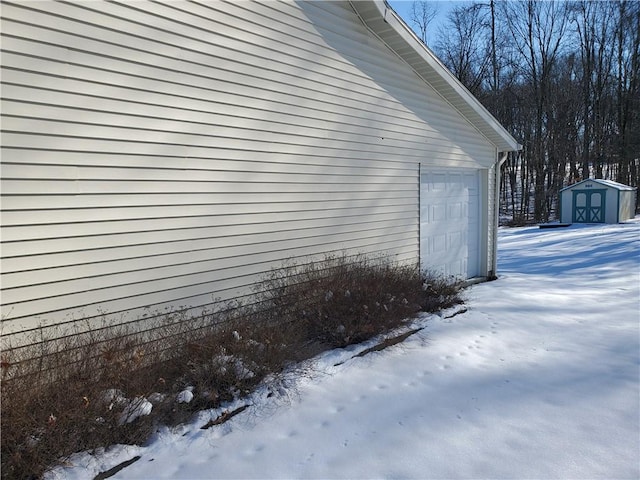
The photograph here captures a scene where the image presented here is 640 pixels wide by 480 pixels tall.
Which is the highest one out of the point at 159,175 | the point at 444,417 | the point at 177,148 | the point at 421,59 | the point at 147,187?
the point at 421,59

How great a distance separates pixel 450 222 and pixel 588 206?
1602 cm

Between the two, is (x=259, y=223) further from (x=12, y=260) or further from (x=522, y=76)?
(x=522, y=76)

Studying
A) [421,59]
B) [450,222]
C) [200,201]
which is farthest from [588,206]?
[200,201]

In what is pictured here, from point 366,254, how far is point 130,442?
14.6 feet

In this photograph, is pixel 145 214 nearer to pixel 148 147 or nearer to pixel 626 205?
pixel 148 147

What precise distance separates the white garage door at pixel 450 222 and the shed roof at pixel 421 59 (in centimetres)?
104

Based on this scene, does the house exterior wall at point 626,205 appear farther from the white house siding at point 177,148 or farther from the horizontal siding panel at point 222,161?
the white house siding at point 177,148

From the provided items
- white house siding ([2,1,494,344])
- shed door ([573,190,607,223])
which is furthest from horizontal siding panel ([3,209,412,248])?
shed door ([573,190,607,223])

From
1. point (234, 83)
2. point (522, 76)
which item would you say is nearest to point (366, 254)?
point (234, 83)

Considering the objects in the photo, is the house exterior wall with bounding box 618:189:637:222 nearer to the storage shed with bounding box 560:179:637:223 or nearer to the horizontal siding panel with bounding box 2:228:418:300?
the storage shed with bounding box 560:179:637:223

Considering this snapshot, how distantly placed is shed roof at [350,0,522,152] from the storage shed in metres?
14.1

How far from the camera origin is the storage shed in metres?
20.4

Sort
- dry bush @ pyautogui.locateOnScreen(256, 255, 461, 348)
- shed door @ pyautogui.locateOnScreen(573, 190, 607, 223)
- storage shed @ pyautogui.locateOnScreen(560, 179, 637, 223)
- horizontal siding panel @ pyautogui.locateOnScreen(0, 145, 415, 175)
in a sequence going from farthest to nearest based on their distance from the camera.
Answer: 1. shed door @ pyautogui.locateOnScreen(573, 190, 607, 223)
2. storage shed @ pyautogui.locateOnScreen(560, 179, 637, 223)
3. dry bush @ pyautogui.locateOnScreen(256, 255, 461, 348)
4. horizontal siding panel @ pyautogui.locateOnScreen(0, 145, 415, 175)

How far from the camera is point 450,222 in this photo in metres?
8.84
